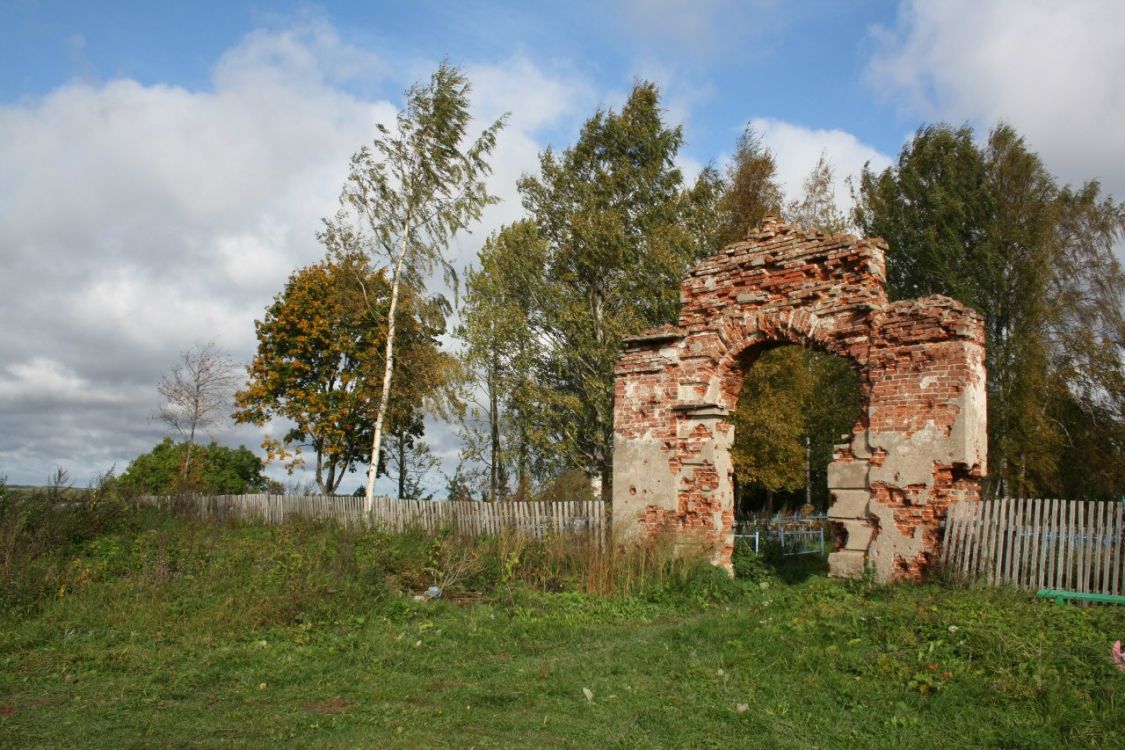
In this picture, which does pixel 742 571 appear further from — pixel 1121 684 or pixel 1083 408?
pixel 1083 408

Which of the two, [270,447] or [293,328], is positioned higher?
[293,328]

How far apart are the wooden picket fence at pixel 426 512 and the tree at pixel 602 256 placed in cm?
637

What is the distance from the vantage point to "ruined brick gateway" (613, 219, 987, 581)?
29.8 feet

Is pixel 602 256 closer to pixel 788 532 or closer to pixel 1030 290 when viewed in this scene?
pixel 788 532

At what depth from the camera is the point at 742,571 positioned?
11.2m

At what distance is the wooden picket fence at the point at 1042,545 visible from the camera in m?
7.49

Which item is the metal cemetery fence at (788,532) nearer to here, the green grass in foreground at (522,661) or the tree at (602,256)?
the tree at (602,256)

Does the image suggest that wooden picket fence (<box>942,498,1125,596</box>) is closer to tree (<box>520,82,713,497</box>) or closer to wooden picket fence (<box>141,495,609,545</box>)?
wooden picket fence (<box>141,495,609,545</box>)

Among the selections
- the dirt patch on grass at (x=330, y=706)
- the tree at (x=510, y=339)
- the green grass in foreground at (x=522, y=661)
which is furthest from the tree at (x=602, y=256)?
the dirt patch on grass at (x=330, y=706)

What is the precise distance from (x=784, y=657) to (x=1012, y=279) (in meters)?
19.7

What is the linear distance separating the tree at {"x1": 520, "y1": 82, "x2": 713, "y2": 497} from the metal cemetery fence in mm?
4368

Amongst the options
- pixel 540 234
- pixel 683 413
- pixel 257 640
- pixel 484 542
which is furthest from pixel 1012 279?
pixel 257 640

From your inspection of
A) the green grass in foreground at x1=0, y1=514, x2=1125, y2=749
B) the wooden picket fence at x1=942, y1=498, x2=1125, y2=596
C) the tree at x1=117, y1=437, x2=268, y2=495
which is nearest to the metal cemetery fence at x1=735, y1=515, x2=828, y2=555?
the wooden picket fence at x1=942, y1=498, x2=1125, y2=596

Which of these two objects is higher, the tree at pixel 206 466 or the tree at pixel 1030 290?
the tree at pixel 1030 290
